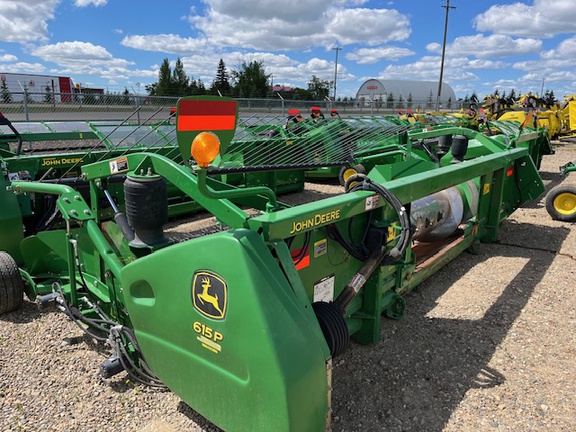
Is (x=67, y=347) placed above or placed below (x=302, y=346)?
below

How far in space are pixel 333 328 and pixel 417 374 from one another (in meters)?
0.90

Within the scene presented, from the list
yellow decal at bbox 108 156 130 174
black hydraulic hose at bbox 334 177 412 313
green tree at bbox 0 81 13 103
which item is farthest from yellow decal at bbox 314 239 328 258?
green tree at bbox 0 81 13 103

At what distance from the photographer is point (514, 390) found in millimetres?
2615

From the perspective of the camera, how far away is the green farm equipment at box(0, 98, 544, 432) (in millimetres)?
1717

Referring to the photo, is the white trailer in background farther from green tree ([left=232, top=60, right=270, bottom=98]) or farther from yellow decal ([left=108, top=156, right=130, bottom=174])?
green tree ([left=232, top=60, right=270, bottom=98])

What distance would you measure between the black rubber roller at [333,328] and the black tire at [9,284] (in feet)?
7.68

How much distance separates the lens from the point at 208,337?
1.86 m

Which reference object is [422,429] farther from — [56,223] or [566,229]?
[566,229]

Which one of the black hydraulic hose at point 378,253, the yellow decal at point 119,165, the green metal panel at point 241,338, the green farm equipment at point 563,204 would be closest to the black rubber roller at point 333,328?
the black hydraulic hose at point 378,253

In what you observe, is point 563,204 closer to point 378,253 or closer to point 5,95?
point 378,253

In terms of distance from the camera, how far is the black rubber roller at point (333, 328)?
214 cm

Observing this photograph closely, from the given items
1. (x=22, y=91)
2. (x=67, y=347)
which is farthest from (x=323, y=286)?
(x=22, y=91)

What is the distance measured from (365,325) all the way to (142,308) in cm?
146

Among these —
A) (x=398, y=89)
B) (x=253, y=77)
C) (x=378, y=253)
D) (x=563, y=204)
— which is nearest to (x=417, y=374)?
(x=378, y=253)
